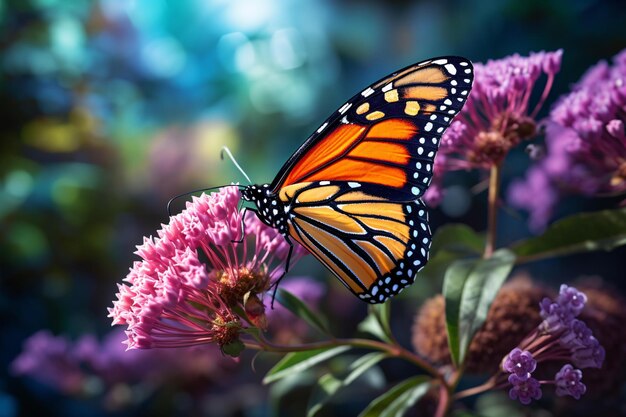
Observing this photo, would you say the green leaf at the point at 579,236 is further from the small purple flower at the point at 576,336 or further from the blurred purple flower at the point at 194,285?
the blurred purple flower at the point at 194,285

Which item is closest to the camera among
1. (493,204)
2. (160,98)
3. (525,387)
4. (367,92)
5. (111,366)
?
(525,387)

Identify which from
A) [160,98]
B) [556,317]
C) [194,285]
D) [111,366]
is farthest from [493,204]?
[160,98]

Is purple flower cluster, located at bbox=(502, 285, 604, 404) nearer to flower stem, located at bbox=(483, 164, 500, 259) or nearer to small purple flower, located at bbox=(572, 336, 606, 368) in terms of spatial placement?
small purple flower, located at bbox=(572, 336, 606, 368)

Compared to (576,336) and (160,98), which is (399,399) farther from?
(160,98)

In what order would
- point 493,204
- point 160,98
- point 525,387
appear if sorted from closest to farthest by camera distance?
point 525,387 → point 493,204 → point 160,98

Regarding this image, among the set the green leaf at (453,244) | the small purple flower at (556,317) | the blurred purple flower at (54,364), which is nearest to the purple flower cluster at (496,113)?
the green leaf at (453,244)

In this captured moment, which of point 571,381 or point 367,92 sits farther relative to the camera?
point 367,92
